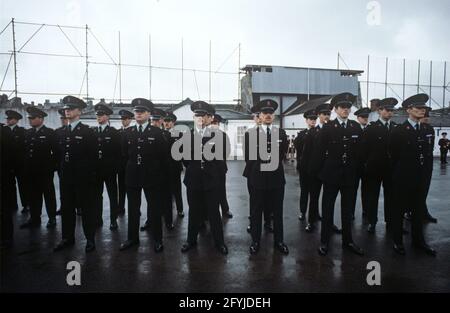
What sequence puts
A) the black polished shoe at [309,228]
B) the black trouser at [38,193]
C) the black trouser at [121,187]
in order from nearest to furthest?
the black polished shoe at [309,228] < the black trouser at [38,193] < the black trouser at [121,187]

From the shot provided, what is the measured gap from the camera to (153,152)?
15.5ft

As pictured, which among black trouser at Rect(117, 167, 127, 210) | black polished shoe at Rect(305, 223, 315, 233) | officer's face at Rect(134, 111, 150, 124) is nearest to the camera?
officer's face at Rect(134, 111, 150, 124)

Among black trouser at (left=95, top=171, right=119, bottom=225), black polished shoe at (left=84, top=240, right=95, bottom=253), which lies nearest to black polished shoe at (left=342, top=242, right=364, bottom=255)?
black polished shoe at (left=84, top=240, right=95, bottom=253)

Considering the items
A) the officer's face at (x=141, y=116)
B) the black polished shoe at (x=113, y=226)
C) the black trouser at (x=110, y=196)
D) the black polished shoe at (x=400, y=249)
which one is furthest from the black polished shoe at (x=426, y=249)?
the black trouser at (x=110, y=196)

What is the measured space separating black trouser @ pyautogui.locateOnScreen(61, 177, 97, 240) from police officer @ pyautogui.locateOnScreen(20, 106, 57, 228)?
1538 millimetres

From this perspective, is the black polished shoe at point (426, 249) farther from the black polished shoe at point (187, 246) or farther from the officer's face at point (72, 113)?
the officer's face at point (72, 113)

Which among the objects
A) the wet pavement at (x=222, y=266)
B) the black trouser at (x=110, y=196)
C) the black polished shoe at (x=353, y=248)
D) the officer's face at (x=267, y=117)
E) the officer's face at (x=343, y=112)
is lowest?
the wet pavement at (x=222, y=266)

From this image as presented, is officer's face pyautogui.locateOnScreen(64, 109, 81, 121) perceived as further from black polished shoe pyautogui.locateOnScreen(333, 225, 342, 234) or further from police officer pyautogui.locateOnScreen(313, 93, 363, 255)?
black polished shoe pyautogui.locateOnScreen(333, 225, 342, 234)

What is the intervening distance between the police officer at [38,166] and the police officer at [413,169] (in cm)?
639

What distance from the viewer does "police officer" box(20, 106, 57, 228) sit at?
6.04 meters

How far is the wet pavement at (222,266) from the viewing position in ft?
11.5

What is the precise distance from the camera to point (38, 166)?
6.08 m
